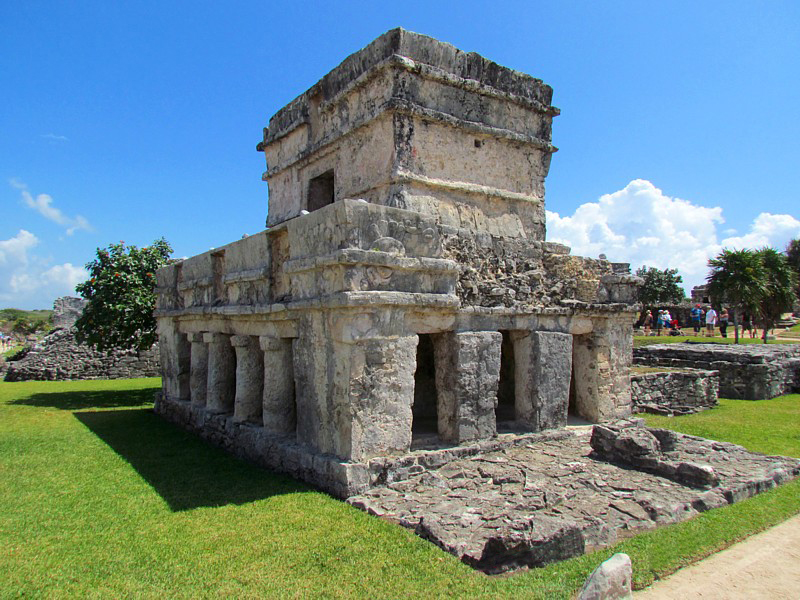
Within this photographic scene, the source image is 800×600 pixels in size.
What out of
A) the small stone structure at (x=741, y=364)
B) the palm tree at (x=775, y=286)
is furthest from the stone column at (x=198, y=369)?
the palm tree at (x=775, y=286)

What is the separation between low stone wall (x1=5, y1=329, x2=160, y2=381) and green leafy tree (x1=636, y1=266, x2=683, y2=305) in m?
29.3

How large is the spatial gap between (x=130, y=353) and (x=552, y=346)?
640 inches

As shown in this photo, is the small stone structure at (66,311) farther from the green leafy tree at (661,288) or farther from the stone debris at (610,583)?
the green leafy tree at (661,288)

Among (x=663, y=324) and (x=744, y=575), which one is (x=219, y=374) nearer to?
(x=744, y=575)

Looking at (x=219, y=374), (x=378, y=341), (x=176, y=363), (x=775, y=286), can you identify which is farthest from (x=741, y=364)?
(x=176, y=363)

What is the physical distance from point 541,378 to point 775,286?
65.2ft

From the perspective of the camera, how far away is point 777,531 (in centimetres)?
525

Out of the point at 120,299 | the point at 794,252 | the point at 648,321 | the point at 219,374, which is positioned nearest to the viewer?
the point at 219,374

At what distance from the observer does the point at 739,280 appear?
20969 millimetres

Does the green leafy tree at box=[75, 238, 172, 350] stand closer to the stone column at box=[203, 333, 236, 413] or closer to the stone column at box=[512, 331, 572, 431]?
the stone column at box=[203, 333, 236, 413]

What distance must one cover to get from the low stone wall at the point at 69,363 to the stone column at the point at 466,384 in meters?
15.0

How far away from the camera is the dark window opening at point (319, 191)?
993 centimetres

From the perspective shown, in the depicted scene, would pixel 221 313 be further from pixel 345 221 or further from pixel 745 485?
pixel 745 485

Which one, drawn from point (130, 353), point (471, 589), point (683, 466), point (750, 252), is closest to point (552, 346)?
point (683, 466)
